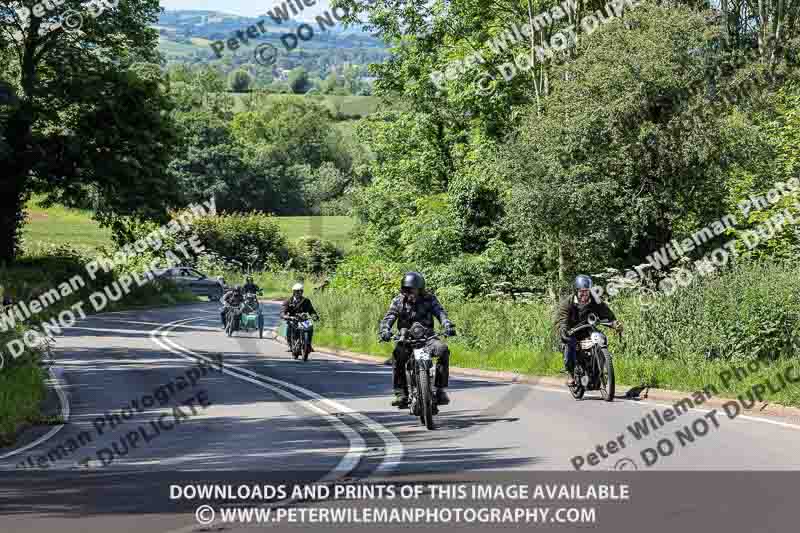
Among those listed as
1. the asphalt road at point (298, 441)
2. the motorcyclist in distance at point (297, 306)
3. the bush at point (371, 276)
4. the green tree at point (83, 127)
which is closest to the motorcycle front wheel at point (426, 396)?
the asphalt road at point (298, 441)

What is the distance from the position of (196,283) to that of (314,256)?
17.4 metres

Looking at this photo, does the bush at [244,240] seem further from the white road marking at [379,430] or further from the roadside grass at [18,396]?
the roadside grass at [18,396]

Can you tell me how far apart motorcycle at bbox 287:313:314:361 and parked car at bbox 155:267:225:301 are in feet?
127

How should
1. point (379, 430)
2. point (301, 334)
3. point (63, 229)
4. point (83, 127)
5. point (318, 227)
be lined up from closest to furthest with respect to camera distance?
point (379, 430), point (301, 334), point (83, 127), point (63, 229), point (318, 227)

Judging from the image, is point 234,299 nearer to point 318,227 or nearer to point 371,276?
point 371,276

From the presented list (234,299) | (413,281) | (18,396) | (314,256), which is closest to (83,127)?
(234,299)

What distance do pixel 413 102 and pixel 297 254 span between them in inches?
1366

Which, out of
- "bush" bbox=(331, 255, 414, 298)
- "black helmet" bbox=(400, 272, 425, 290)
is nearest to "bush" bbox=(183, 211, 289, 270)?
"bush" bbox=(331, 255, 414, 298)

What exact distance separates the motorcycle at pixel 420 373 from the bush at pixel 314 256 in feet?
230

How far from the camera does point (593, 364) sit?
19.0 metres

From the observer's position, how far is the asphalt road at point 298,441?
1063 centimetres

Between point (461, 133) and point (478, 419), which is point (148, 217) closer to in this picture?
point (461, 133)

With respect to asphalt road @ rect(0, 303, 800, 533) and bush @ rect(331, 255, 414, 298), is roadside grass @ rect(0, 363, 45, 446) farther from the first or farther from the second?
bush @ rect(331, 255, 414, 298)

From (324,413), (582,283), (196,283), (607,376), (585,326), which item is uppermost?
(196,283)
